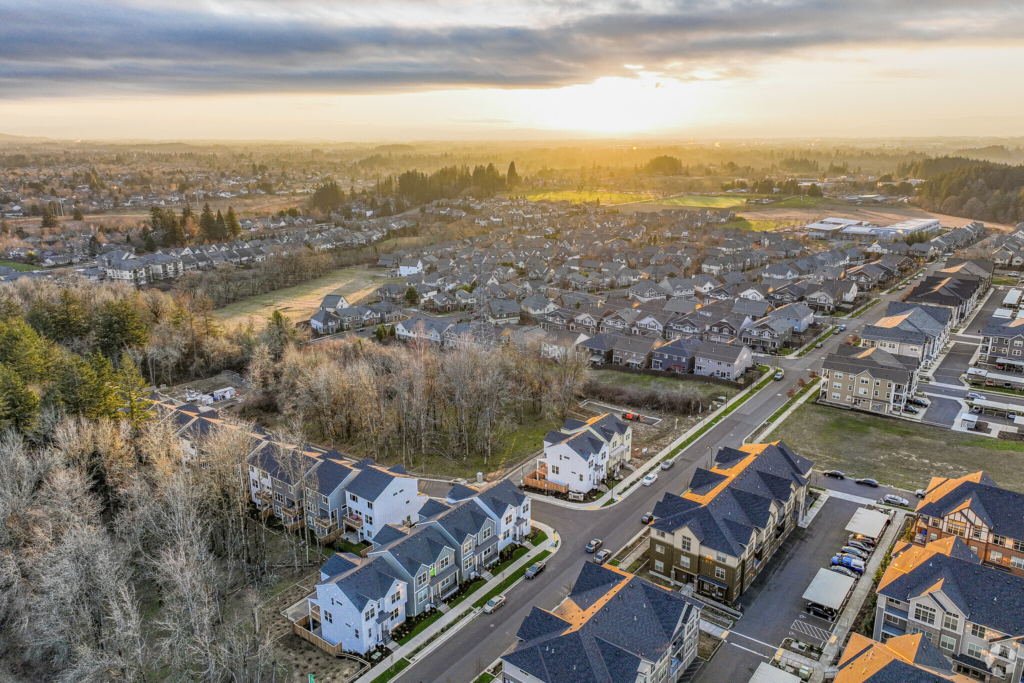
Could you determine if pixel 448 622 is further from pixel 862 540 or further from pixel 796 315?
pixel 796 315

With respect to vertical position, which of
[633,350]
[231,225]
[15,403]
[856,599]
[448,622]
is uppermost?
[231,225]

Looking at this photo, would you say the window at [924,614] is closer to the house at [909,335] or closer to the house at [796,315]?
the house at [909,335]

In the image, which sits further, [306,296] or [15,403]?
[306,296]

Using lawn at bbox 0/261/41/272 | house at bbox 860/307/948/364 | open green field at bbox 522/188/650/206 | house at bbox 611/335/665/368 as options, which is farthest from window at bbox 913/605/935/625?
open green field at bbox 522/188/650/206

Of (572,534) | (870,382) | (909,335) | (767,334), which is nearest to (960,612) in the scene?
(572,534)

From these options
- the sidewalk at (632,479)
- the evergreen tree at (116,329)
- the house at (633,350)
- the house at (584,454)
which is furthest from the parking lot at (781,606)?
the evergreen tree at (116,329)

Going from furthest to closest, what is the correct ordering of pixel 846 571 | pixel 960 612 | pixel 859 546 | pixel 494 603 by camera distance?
1. pixel 859 546
2. pixel 846 571
3. pixel 494 603
4. pixel 960 612

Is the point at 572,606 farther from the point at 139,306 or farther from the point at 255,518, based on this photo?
the point at 139,306
